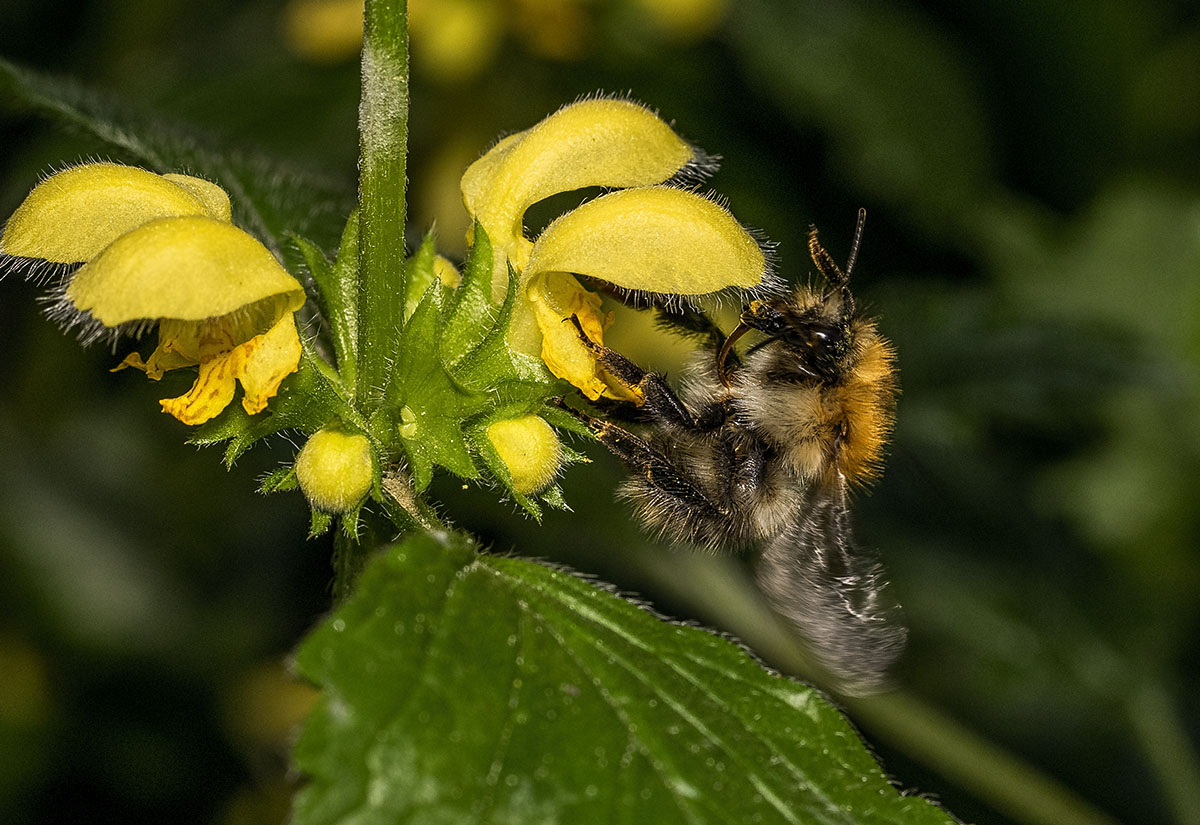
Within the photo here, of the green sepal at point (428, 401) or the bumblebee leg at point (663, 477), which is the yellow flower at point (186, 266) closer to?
the green sepal at point (428, 401)

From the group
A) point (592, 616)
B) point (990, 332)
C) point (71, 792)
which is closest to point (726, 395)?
point (592, 616)

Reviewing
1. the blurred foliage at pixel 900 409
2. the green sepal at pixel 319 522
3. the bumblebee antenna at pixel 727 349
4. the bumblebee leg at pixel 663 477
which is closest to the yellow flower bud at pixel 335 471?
the green sepal at pixel 319 522

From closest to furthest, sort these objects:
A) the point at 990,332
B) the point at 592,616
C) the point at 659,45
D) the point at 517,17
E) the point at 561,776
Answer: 1. the point at 561,776
2. the point at 592,616
3. the point at 990,332
4. the point at 517,17
5. the point at 659,45

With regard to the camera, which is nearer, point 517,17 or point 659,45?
point 517,17

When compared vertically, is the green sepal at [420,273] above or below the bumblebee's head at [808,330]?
below

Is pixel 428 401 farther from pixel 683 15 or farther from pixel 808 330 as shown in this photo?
pixel 683 15

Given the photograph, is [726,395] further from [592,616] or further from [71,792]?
[71,792]
